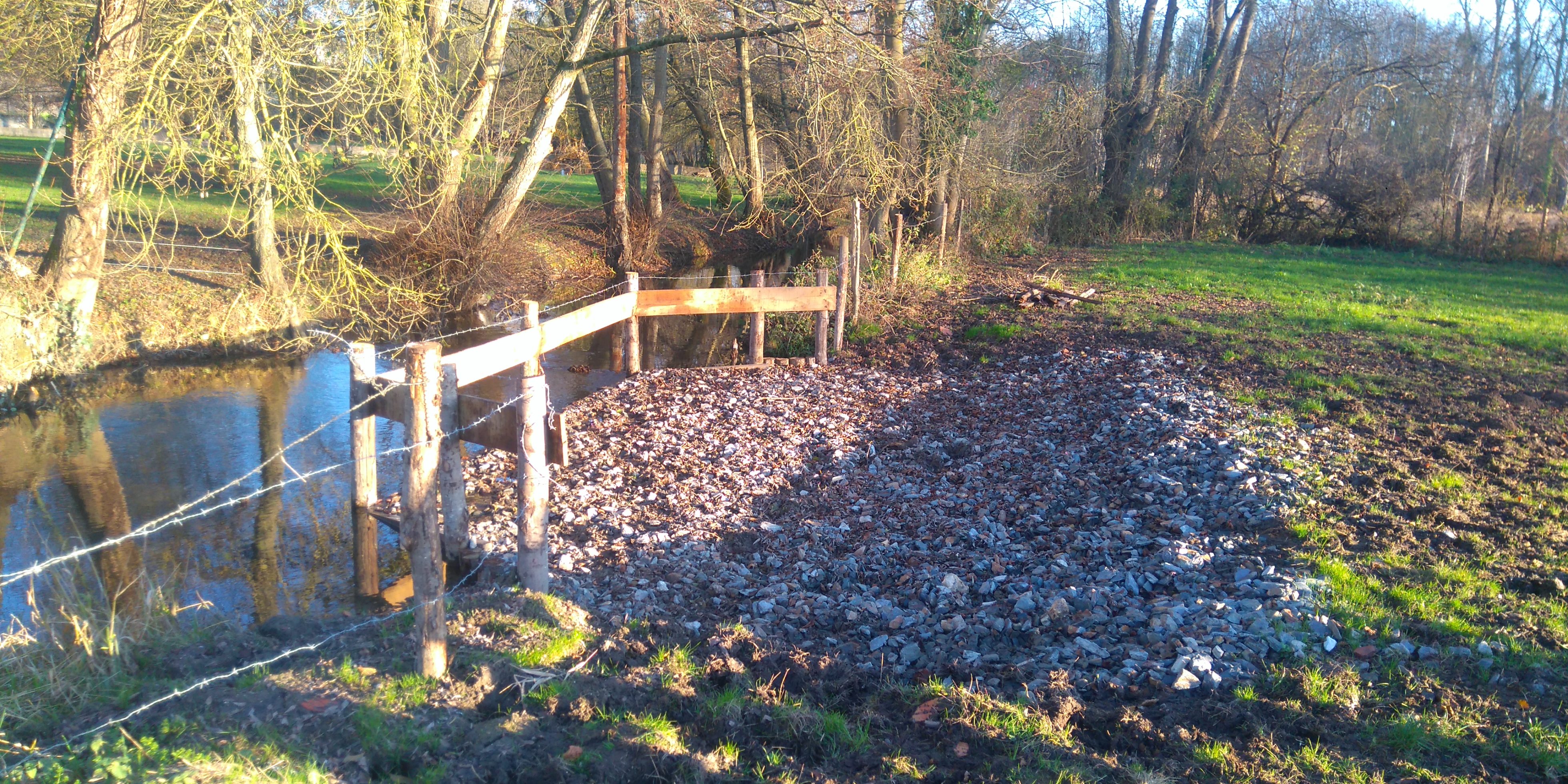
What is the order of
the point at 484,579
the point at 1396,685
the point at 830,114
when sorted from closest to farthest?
the point at 1396,685 < the point at 484,579 < the point at 830,114

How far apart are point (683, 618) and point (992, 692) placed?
77.8 inches

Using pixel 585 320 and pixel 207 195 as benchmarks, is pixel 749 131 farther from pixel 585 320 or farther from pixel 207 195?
pixel 207 195

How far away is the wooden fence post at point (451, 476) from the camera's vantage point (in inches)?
208

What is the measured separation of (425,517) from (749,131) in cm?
1960

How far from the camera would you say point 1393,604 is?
526 centimetres

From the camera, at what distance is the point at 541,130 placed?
16.4 m

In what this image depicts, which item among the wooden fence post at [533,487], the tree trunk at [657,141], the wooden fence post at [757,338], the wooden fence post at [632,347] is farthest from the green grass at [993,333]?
the tree trunk at [657,141]

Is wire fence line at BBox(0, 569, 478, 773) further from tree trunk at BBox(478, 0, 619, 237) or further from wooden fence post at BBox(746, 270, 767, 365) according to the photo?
tree trunk at BBox(478, 0, 619, 237)

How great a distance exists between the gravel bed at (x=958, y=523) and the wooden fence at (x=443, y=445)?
0.71 metres

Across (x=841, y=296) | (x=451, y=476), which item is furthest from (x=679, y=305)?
(x=451, y=476)

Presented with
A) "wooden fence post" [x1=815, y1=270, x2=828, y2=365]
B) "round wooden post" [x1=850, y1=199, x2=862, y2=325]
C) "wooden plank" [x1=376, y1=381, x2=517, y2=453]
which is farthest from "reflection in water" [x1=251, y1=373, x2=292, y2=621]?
"round wooden post" [x1=850, y1=199, x2=862, y2=325]

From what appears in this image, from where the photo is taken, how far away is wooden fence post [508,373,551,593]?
5332 mm

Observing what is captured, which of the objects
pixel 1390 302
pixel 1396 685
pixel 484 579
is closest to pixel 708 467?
pixel 484 579

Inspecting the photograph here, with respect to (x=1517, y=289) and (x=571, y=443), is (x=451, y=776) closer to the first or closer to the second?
(x=571, y=443)
